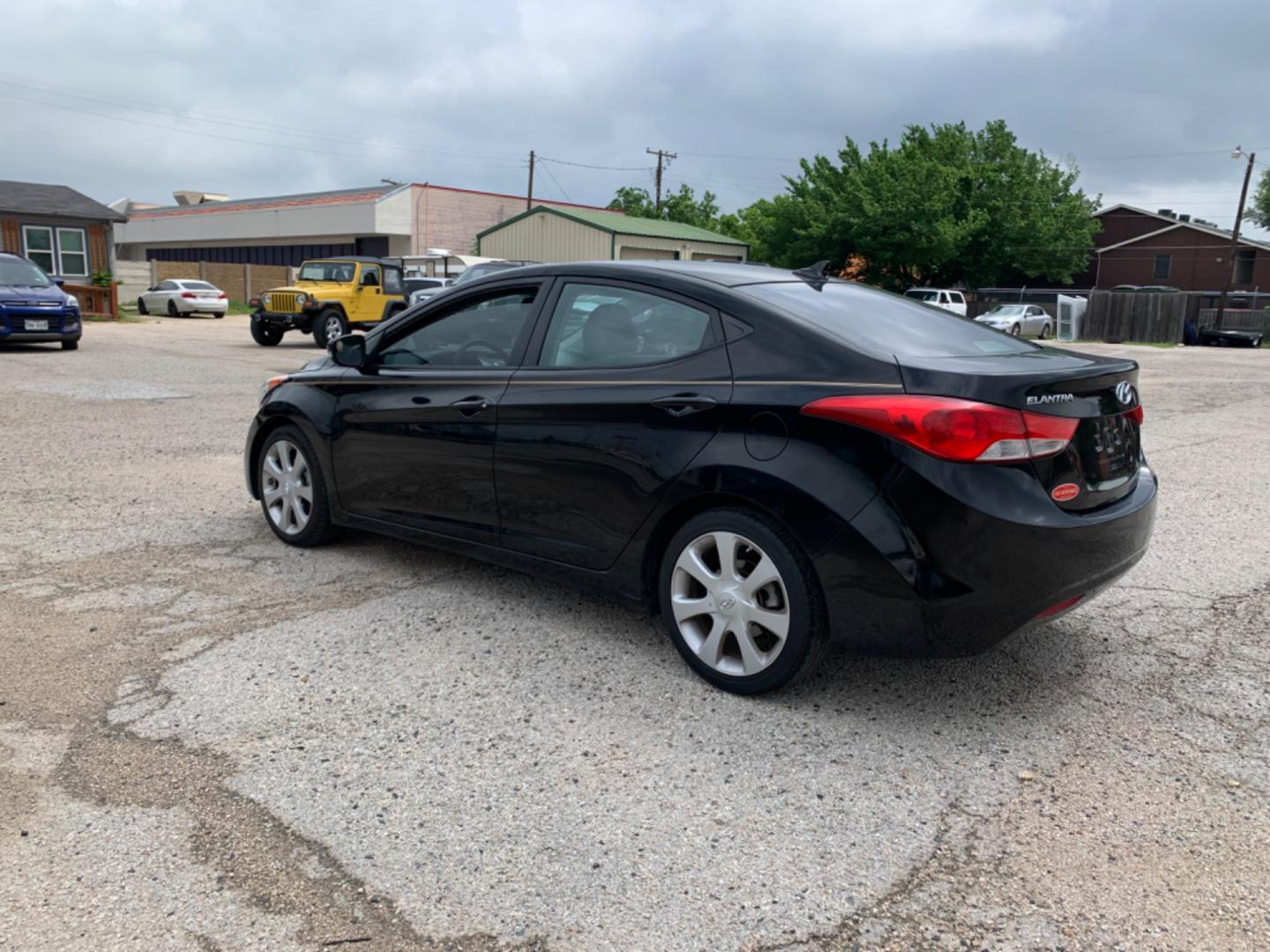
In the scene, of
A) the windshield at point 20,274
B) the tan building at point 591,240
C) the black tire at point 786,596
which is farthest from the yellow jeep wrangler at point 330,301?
the tan building at point 591,240

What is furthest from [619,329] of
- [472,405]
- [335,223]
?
[335,223]

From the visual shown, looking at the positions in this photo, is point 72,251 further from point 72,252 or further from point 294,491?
point 294,491

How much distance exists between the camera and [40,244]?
3112cm

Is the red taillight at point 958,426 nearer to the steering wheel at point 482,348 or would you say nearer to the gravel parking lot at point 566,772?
the gravel parking lot at point 566,772

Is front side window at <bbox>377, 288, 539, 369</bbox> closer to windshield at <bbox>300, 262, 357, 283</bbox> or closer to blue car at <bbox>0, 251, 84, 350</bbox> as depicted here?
blue car at <bbox>0, 251, 84, 350</bbox>

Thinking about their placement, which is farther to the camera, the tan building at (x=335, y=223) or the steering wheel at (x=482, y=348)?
the tan building at (x=335, y=223)

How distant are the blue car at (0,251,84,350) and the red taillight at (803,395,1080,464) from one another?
A: 712 inches

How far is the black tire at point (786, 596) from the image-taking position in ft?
10.9

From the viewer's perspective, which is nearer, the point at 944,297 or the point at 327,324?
the point at 327,324

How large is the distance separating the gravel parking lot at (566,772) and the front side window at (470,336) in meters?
1.07

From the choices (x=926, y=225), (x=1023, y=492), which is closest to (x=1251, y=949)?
(x=1023, y=492)

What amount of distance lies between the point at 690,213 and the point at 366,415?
242 feet

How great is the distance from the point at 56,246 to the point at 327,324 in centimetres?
1627

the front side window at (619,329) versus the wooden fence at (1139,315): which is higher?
the wooden fence at (1139,315)
